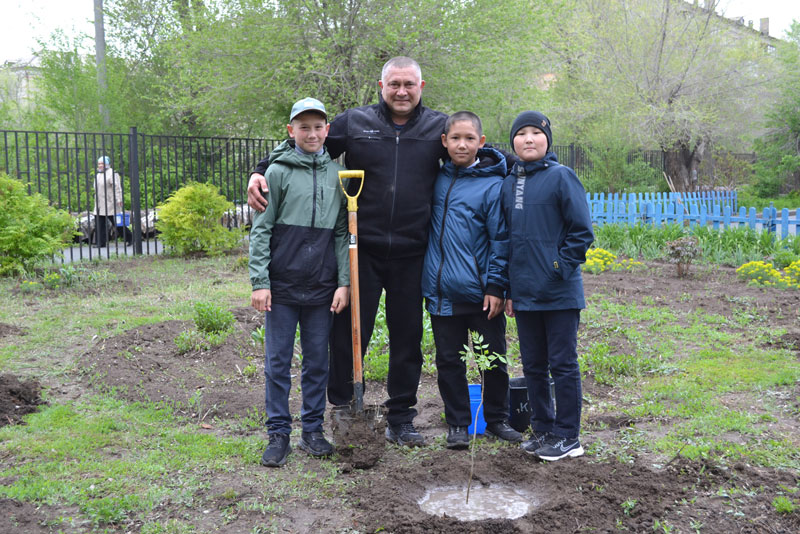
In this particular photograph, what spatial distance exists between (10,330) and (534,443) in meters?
5.25

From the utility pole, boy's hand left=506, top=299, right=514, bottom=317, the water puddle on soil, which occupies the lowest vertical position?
the water puddle on soil

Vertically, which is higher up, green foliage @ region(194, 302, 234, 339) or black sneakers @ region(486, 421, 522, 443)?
green foliage @ region(194, 302, 234, 339)

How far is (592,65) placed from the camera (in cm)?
2166

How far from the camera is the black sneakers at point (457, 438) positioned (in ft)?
13.4

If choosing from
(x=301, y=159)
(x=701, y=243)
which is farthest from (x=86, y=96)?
(x=301, y=159)

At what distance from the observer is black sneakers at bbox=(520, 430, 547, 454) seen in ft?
12.9

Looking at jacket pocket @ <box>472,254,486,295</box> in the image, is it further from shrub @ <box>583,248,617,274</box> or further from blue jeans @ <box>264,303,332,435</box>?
shrub @ <box>583,248,617,274</box>

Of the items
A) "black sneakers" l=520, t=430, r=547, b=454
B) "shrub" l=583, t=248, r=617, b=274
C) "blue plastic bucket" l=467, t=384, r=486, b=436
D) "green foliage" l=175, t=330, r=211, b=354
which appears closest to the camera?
"black sneakers" l=520, t=430, r=547, b=454

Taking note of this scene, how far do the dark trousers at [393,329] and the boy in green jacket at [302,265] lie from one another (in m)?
0.14

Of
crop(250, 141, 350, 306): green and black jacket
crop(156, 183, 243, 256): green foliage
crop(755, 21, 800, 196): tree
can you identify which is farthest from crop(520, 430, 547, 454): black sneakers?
crop(755, 21, 800, 196): tree

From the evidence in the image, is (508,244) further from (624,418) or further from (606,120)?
(606,120)

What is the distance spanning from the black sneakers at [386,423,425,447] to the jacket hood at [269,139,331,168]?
1635 mm

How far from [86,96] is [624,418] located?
15825mm

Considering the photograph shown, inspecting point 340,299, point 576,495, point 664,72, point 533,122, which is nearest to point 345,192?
point 340,299
